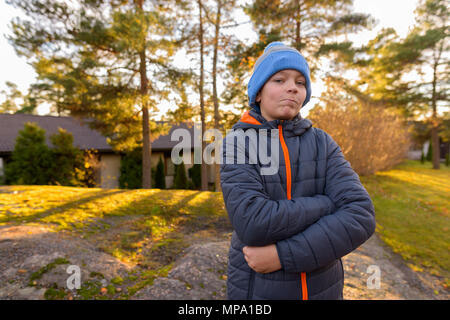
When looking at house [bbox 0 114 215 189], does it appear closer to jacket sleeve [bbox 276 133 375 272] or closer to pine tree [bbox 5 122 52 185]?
pine tree [bbox 5 122 52 185]

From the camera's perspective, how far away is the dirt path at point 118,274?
2.89m

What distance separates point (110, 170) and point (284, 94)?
724 inches

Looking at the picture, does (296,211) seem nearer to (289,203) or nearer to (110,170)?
(289,203)

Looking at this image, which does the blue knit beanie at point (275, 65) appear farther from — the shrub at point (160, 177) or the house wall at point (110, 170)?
the house wall at point (110, 170)

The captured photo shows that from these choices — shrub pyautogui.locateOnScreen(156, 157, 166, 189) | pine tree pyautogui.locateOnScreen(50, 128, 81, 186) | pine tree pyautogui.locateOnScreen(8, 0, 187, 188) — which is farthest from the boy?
shrub pyautogui.locateOnScreen(156, 157, 166, 189)

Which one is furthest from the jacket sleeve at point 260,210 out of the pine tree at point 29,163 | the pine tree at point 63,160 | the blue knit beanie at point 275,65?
the pine tree at point 29,163

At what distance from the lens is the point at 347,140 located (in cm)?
996

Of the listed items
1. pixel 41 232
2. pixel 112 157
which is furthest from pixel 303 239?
pixel 112 157

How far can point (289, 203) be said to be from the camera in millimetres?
1190

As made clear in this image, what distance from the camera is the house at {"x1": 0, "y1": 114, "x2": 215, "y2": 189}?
16906 millimetres

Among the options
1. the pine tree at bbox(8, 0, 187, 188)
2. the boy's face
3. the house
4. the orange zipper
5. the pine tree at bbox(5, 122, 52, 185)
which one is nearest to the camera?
the orange zipper
